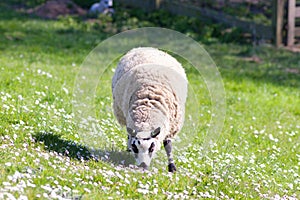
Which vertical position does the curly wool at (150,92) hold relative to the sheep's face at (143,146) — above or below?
above

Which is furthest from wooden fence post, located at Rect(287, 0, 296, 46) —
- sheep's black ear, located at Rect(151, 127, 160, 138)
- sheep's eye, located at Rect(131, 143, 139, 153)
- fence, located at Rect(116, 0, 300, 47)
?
sheep's eye, located at Rect(131, 143, 139, 153)

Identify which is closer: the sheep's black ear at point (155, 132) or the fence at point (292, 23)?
the sheep's black ear at point (155, 132)

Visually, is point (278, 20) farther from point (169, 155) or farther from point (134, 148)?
point (134, 148)

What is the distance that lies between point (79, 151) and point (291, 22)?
35.7 feet

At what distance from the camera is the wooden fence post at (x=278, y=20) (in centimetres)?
1733

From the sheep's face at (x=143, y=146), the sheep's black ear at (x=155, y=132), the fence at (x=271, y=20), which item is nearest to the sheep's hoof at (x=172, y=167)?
the sheep's face at (x=143, y=146)

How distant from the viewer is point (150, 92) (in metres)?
7.64

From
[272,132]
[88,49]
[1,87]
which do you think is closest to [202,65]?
[272,132]

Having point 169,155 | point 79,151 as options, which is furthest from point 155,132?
point 79,151

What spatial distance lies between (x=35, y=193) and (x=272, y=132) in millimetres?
6082

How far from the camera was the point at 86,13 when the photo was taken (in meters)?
21.7

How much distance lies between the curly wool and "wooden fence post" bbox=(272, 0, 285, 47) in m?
9.53

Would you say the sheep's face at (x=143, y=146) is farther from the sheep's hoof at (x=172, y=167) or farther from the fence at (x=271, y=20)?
the fence at (x=271, y=20)

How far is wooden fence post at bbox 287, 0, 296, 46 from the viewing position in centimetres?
1733
